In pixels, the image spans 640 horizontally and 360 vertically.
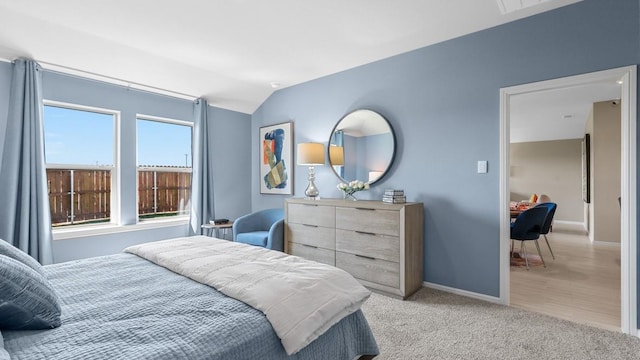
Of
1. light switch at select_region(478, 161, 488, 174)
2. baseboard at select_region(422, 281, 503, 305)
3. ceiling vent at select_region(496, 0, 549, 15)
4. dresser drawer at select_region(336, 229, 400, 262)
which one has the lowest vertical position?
baseboard at select_region(422, 281, 503, 305)

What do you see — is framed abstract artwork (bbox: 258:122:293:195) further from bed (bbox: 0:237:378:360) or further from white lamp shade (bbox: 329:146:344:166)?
bed (bbox: 0:237:378:360)

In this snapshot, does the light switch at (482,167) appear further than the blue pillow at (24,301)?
Yes

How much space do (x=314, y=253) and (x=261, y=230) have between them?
3.49ft

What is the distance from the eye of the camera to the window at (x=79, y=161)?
3338 millimetres

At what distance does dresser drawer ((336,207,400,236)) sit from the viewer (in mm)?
2830

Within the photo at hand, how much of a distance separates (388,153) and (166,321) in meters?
2.79

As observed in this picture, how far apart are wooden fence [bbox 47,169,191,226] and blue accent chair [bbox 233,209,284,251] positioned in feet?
3.60

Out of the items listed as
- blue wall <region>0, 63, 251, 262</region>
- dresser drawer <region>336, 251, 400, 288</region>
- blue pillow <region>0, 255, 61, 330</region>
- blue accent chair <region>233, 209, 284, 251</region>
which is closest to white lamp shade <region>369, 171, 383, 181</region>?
dresser drawer <region>336, 251, 400, 288</region>

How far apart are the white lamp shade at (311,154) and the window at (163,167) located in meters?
1.82

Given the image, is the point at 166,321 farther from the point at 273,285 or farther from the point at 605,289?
the point at 605,289

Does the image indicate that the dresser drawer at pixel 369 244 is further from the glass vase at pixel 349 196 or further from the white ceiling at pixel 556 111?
the white ceiling at pixel 556 111

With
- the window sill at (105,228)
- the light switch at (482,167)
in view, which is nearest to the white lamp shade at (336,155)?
the light switch at (482,167)

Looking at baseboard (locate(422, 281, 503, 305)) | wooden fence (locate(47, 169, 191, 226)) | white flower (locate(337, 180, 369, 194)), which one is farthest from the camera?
white flower (locate(337, 180, 369, 194))

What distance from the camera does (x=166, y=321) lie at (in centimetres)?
117
